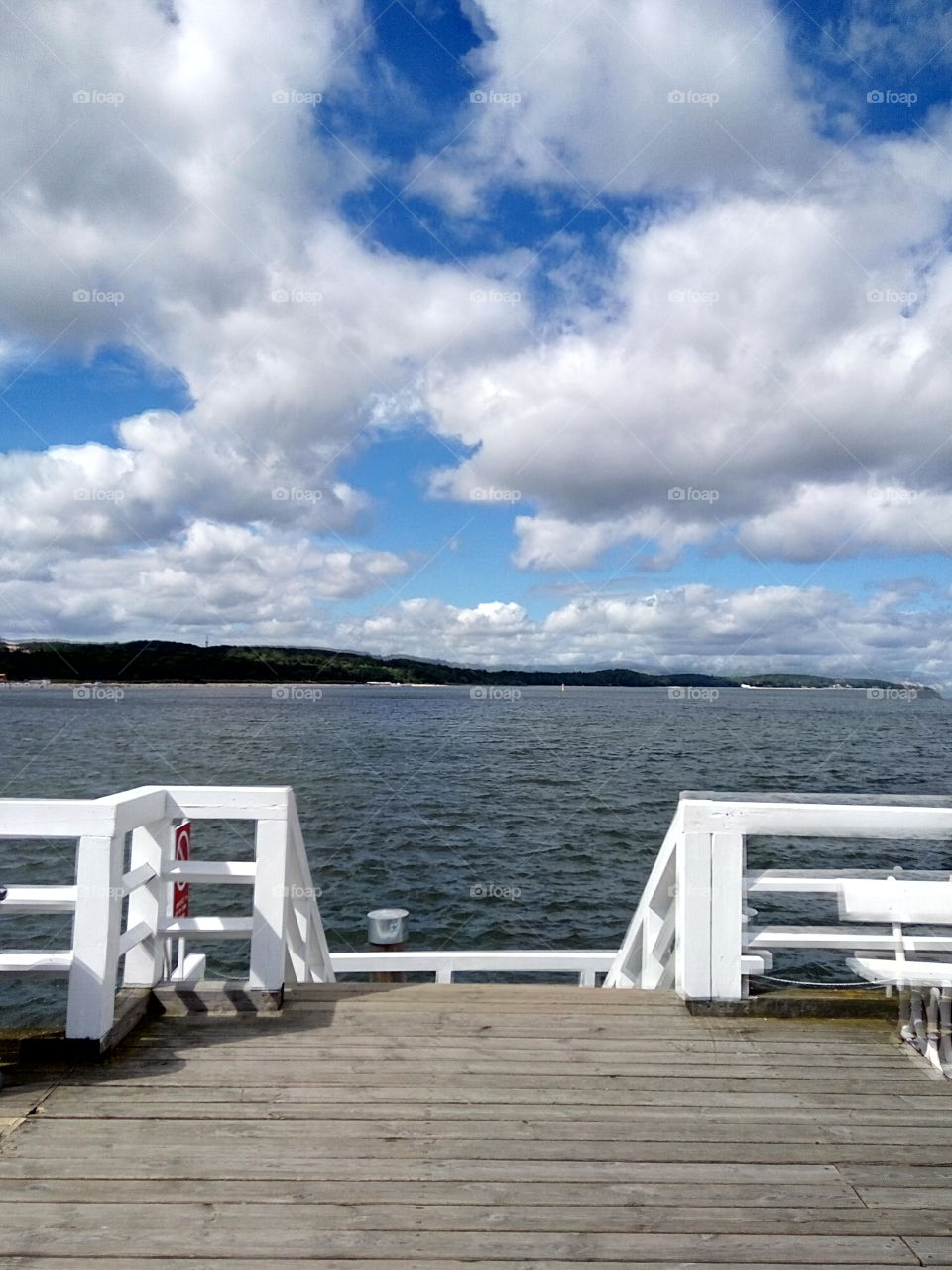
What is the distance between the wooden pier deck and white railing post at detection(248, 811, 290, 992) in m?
0.20

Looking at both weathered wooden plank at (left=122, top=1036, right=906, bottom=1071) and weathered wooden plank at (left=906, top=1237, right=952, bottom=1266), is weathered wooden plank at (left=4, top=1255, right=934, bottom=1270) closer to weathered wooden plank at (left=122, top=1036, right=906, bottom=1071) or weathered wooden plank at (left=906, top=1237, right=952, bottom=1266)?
weathered wooden plank at (left=906, top=1237, right=952, bottom=1266)

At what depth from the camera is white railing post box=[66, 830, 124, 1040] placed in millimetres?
3564

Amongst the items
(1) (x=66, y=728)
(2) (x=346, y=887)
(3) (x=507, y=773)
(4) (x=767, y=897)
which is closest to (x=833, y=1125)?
(4) (x=767, y=897)

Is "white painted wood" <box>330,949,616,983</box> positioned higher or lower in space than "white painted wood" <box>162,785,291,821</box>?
lower

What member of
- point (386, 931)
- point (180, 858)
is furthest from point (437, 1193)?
point (386, 931)

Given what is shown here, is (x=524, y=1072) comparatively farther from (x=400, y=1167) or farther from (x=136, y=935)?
(x=136, y=935)

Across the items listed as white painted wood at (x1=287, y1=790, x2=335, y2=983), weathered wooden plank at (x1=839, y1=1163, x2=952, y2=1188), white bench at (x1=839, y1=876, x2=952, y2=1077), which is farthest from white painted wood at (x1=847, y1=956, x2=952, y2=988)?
white painted wood at (x1=287, y1=790, x2=335, y2=983)

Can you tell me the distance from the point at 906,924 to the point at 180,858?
154 inches

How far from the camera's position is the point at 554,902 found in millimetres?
14727

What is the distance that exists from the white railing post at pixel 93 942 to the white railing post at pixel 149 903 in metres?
0.52

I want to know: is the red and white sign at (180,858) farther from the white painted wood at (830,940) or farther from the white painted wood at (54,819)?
the white painted wood at (830,940)

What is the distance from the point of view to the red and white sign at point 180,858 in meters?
5.12

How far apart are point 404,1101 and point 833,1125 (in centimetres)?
150

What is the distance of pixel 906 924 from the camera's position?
4184mm
